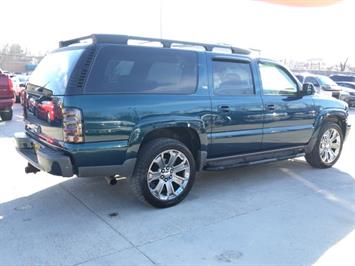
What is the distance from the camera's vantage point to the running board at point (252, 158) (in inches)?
202

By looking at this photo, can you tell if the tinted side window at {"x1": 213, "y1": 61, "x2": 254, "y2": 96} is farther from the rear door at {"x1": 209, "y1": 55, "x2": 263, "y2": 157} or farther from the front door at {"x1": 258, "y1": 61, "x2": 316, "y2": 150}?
the front door at {"x1": 258, "y1": 61, "x2": 316, "y2": 150}

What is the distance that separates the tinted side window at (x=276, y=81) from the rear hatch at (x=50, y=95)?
267cm

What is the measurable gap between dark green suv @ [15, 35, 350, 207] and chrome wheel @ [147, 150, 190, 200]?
12mm

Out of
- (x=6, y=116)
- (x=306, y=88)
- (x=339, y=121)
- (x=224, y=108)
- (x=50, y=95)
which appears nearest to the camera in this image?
(x=50, y=95)

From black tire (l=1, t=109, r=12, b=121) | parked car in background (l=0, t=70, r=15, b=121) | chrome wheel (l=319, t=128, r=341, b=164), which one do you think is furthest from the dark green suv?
black tire (l=1, t=109, r=12, b=121)

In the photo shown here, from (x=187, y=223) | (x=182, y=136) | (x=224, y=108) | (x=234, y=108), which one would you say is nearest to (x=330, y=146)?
(x=234, y=108)

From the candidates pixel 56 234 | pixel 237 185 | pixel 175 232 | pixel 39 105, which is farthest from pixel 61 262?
pixel 237 185

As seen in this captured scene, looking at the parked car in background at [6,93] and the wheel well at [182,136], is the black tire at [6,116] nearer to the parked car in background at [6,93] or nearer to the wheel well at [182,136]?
the parked car in background at [6,93]

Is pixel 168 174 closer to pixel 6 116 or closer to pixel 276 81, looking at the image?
pixel 276 81

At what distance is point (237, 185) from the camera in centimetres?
559

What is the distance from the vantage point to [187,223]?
4207 millimetres

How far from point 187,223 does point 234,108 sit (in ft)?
5.57

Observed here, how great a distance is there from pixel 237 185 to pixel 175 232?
6.08 feet

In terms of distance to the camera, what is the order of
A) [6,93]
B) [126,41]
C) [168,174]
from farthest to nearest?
[6,93]
[168,174]
[126,41]
